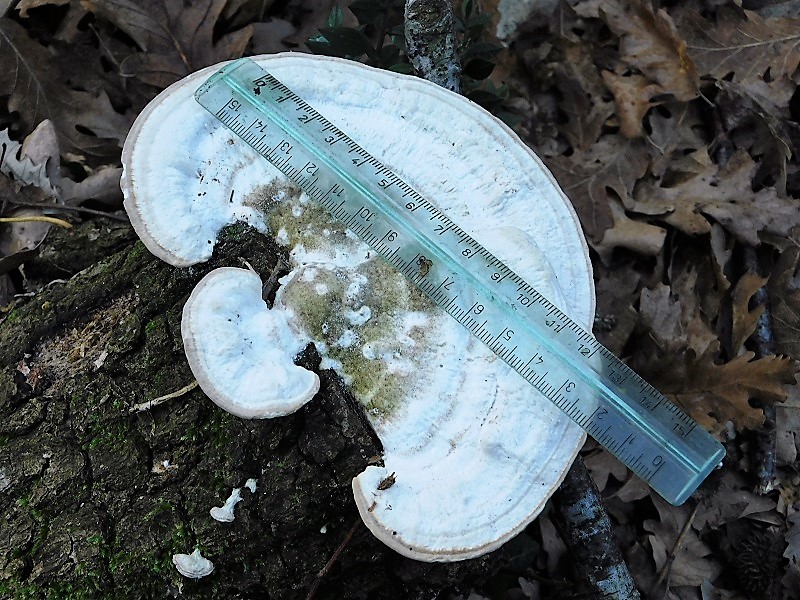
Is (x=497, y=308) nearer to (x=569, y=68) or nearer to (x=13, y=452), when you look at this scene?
(x=13, y=452)

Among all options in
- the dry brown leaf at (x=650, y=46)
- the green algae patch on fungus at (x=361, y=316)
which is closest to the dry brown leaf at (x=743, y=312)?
the dry brown leaf at (x=650, y=46)

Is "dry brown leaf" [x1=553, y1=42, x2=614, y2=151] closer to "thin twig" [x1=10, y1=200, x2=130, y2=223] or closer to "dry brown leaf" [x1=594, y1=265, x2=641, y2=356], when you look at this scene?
"dry brown leaf" [x1=594, y1=265, x2=641, y2=356]

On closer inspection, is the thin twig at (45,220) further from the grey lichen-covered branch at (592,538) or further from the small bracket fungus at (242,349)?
the grey lichen-covered branch at (592,538)

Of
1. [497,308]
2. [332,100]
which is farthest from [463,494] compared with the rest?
[332,100]

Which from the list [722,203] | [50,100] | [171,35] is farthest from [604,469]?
[50,100]

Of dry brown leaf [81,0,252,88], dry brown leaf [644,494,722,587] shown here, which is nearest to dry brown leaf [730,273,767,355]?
dry brown leaf [644,494,722,587]
